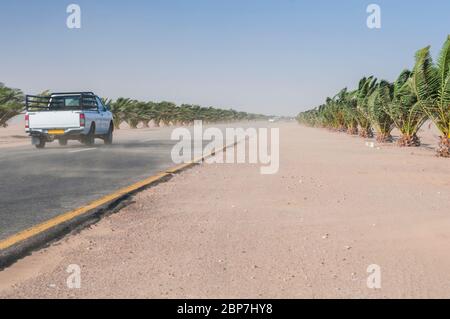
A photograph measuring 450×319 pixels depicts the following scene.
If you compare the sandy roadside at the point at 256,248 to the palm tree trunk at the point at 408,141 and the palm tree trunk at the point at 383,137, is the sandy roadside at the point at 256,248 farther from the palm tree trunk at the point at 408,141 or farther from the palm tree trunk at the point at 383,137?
the palm tree trunk at the point at 383,137

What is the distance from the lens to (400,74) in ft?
64.5

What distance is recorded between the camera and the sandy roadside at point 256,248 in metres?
3.19

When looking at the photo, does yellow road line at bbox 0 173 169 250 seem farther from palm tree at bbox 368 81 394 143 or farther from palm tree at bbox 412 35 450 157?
palm tree at bbox 368 81 394 143

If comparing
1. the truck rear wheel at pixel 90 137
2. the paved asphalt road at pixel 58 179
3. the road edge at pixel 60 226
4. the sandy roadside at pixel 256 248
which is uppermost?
the truck rear wheel at pixel 90 137

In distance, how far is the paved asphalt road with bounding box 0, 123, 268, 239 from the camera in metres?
5.75

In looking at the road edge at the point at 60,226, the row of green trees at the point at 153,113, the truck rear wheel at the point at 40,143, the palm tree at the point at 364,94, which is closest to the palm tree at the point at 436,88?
the palm tree at the point at 364,94

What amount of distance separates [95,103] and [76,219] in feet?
47.6

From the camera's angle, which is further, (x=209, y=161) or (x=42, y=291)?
(x=209, y=161)

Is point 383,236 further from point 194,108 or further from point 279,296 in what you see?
point 194,108

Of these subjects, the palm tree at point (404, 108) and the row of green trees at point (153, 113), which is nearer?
the palm tree at point (404, 108)

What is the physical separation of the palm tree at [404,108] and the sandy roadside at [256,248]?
36.7 feet

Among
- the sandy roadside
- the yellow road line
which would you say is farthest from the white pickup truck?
the sandy roadside
